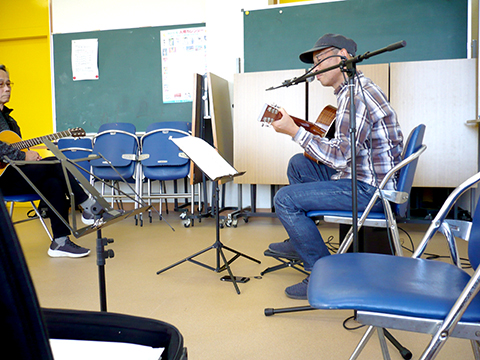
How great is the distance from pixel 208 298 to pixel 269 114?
3.01 ft

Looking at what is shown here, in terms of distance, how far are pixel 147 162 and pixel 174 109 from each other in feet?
3.78

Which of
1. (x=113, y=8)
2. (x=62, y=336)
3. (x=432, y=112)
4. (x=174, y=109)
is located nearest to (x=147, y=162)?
(x=174, y=109)

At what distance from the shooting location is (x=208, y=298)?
1.89 m

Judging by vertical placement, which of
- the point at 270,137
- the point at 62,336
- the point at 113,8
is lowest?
the point at 62,336

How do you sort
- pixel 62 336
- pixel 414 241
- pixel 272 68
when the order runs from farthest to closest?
Answer: 1. pixel 272 68
2. pixel 414 241
3. pixel 62 336

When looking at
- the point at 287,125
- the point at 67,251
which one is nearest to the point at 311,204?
the point at 287,125

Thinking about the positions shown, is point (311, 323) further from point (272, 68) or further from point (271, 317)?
point (272, 68)

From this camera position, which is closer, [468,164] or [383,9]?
[468,164]

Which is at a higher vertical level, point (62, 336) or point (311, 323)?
point (62, 336)

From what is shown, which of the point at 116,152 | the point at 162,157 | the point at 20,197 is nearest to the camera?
the point at 20,197

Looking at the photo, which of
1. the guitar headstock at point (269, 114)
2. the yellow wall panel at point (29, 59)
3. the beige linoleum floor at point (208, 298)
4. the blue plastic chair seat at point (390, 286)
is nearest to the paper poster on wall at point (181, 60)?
the yellow wall panel at point (29, 59)

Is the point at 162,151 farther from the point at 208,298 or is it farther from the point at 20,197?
the point at 208,298

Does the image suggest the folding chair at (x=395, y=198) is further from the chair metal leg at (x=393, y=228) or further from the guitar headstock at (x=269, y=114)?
the guitar headstock at (x=269, y=114)

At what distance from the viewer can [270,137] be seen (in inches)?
147
